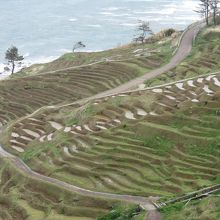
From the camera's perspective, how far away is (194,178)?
35.5 m

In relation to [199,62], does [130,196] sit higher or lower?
lower

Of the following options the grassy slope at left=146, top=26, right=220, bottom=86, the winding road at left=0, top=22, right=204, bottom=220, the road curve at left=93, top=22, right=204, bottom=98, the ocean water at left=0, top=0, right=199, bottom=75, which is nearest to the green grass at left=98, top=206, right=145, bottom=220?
the winding road at left=0, top=22, right=204, bottom=220

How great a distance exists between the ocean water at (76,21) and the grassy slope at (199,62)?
128 feet

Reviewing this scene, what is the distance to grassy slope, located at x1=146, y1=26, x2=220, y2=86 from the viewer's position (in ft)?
196

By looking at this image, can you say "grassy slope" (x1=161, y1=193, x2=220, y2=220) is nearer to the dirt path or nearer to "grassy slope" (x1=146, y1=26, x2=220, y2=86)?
the dirt path

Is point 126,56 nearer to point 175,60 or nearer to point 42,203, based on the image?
point 175,60

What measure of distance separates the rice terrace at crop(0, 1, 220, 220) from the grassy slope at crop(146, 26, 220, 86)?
0.52 feet

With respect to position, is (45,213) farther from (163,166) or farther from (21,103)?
(21,103)

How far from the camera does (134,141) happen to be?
41.5 metres

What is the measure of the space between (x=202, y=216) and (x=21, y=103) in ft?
121

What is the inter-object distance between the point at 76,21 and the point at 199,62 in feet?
243

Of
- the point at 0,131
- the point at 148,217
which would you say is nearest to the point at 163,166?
the point at 148,217

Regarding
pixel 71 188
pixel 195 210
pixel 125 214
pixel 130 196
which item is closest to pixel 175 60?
pixel 71 188

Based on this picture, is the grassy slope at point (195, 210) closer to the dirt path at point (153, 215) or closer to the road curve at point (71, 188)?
the dirt path at point (153, 215)
